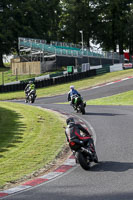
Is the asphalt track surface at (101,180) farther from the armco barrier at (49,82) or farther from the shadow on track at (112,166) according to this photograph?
the armco barrier at (49,82)

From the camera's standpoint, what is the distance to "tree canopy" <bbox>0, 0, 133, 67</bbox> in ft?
262

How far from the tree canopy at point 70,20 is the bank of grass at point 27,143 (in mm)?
61580

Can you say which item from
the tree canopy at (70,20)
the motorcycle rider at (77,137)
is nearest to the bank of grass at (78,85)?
the tree canopy at (70,20)

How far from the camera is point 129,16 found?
82.4 m

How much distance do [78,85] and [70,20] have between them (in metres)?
39.0

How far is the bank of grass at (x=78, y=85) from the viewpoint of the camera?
4416cm

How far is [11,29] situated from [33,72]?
2281 centimetres

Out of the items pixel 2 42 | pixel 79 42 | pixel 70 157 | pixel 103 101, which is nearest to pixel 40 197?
pixel 70 157

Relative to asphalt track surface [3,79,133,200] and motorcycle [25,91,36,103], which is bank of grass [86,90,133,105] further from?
asphalt track surface [3,79,133,200]

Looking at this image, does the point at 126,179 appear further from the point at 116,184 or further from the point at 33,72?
the point at 33,72

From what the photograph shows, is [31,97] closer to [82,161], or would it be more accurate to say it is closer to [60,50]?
[82,161]

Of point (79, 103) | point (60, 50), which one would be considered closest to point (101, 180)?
point (79, 103)

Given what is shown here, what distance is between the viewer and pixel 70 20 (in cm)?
8356

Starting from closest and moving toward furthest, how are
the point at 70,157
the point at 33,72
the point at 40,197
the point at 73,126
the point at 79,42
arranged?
1. the point at 40,197
2. the point at 73,126
3. the point at 70,157
4. the point at 33,72
5. the point at 79,42
